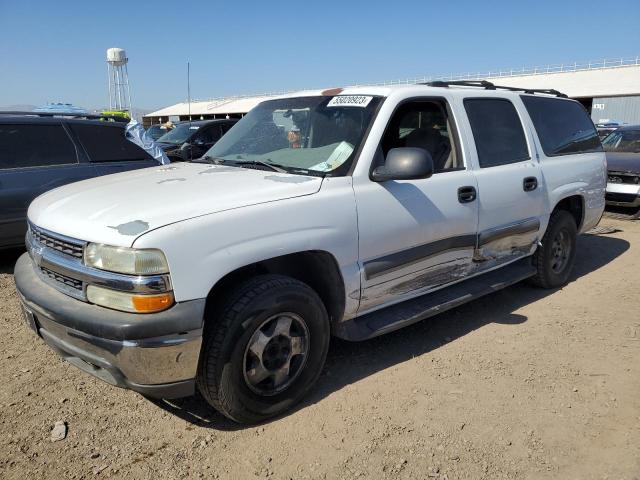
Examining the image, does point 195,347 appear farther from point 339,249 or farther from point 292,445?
point 339,249

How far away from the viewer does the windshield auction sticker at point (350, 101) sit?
3.47m

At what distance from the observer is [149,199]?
2.74m

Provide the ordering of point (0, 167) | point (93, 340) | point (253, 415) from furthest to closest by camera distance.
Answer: point (0, 167) → point (253, 415) → point (93, 340)

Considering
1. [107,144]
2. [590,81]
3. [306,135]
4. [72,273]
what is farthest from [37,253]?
[590,81]

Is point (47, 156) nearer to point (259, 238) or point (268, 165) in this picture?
point (268, 165)

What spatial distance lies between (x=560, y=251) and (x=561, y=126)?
1.25 m

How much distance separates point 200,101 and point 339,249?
273ft

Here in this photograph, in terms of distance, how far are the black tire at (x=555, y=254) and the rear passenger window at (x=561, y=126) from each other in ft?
2.17

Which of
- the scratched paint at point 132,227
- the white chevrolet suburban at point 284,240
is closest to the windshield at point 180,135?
the white chevrolet suburban at point 284,240

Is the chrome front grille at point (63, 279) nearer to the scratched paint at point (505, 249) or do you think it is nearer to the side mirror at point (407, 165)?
the side mirror at point (407, 165)

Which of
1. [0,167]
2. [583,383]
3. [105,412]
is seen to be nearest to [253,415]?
[105,412]

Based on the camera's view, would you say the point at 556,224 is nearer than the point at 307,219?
No

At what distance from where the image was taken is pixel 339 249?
3.00 meters

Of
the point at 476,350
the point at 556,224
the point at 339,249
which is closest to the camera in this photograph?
the point at 339,249
